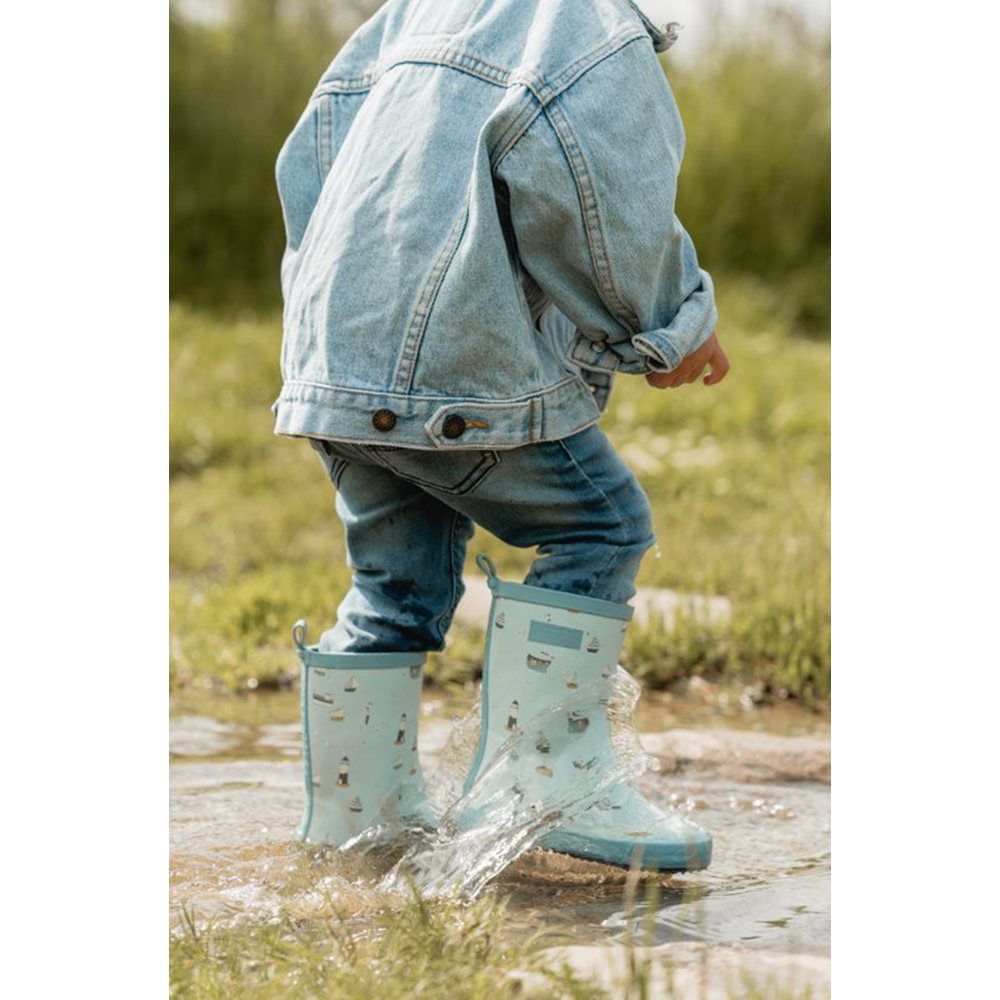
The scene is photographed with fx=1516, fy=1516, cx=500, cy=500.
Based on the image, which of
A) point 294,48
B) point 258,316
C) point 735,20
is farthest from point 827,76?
point 258,316

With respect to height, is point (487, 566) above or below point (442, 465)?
below

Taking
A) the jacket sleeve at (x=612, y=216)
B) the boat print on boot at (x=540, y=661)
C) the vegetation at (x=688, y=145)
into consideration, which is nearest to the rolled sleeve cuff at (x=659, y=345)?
the jacket sleeve at (x=612, y=216)

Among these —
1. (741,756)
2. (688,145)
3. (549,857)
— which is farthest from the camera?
(688,145)

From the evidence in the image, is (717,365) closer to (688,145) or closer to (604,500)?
(604,500)

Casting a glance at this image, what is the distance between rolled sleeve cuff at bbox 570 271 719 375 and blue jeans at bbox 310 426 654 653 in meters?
0.10

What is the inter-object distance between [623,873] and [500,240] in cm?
79

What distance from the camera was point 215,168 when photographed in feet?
21.7

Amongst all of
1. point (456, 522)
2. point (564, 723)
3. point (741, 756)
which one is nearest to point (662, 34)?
point (456, 522)

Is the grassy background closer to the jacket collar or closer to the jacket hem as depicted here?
the jacket hem

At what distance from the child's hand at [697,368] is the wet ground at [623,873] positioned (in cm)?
58

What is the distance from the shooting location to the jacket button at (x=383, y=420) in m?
1.71

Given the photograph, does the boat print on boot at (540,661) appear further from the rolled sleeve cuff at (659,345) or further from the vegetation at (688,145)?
the vegetation at (688,145)

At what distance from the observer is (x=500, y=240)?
1.67m

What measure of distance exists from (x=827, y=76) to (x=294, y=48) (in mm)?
2458
